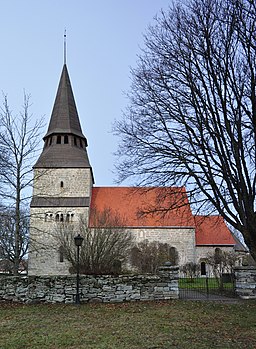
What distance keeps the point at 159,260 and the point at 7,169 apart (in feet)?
59.9

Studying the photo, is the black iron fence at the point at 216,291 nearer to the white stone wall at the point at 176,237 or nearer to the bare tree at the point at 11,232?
the bare tree at the point at 11,232

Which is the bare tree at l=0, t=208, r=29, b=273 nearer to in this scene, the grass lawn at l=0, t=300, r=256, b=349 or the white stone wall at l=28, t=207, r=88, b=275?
the grass lawn at l=0, t=300, r=256, b=349

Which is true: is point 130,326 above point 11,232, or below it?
below

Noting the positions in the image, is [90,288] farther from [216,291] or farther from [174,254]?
[174,254]

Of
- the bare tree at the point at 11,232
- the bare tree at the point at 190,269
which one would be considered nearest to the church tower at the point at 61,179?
the bare tree at the point at 190,269

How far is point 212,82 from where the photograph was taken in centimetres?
1059

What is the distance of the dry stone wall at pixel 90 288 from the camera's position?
46.3ft

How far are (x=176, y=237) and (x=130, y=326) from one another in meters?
31.4

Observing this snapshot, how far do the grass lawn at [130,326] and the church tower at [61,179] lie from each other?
24456 millimetres

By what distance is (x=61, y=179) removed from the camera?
3906 cm

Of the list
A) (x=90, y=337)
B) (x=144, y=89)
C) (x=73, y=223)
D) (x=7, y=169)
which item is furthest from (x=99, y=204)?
(x=90, y=337)

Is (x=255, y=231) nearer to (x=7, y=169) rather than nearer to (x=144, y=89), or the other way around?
(x=144, y=89)

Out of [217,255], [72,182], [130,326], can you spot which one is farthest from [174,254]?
[130,326]

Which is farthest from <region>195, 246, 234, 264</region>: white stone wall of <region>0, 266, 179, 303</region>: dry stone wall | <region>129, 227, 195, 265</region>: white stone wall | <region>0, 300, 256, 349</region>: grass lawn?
<region>0, 300, 256, 349</region>: grass lawn
